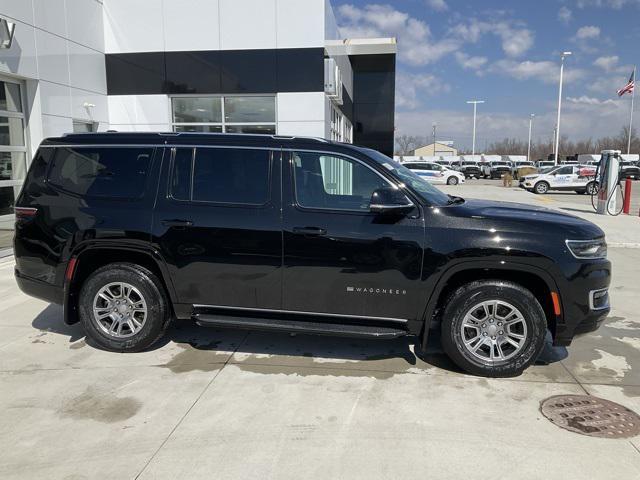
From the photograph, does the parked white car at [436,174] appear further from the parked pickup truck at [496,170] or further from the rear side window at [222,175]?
the rear side window at [222,175]

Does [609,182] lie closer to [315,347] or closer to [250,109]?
[250,109]

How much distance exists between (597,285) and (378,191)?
194 cm

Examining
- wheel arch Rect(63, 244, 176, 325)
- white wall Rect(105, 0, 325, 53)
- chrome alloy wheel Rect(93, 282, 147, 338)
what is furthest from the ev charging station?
chrome alloy wheel Rect(93, 282, 147, 338)

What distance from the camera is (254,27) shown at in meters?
12.1

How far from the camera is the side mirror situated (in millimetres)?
4016

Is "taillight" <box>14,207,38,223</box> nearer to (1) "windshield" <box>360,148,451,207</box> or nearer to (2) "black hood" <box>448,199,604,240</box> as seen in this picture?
(1) "windshield" <box>360,148,451,207</box>

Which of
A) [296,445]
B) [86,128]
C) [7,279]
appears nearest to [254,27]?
[86,128]

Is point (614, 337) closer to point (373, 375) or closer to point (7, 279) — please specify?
point (373, 375)

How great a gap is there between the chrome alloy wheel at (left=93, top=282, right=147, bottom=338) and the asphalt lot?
0.25m

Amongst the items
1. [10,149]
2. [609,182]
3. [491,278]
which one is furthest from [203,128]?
[609,182]

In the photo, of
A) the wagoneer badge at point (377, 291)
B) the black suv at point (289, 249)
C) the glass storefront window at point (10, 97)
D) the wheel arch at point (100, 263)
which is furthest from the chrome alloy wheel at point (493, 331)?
the glass storefront window at point (10, 97)

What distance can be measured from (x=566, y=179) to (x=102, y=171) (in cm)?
2864

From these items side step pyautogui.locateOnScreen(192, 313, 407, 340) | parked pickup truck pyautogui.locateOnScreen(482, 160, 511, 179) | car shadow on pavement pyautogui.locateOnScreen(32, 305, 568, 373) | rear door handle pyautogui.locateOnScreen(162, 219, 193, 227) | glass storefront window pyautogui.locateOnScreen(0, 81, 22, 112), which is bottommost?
car shadow on pavement pyautogui.locateOnScreen(32, 305, 568, 373)

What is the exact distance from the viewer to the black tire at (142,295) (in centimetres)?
454
